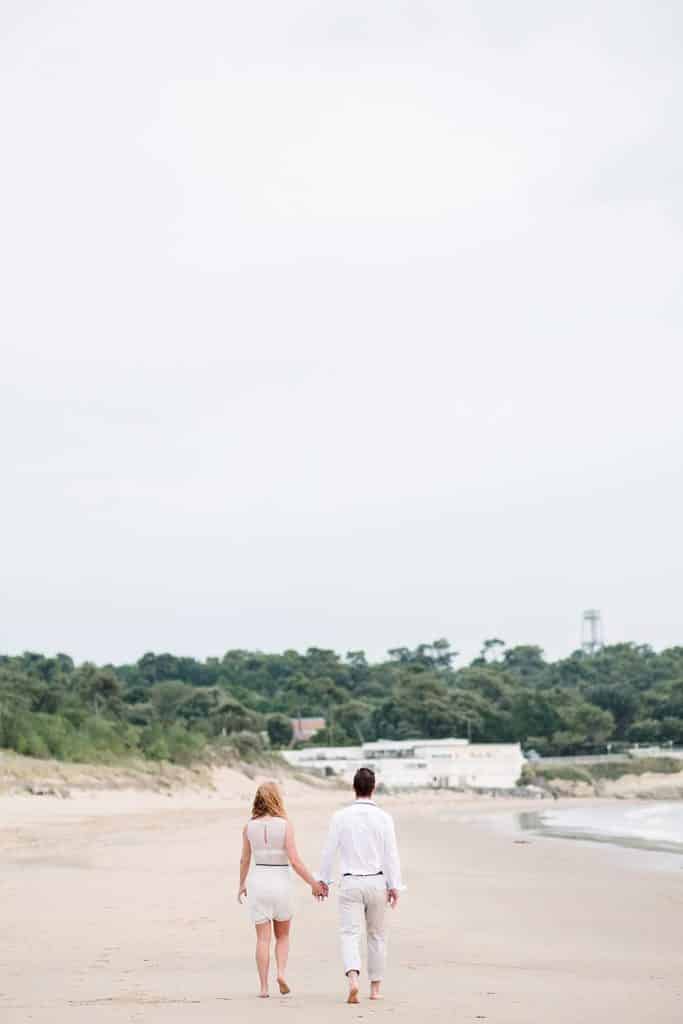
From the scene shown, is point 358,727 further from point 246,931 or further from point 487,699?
point 246,931

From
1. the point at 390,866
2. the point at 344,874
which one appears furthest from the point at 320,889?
the point at 390,866

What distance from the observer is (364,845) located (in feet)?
30.8

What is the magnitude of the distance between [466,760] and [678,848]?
79.2 metres

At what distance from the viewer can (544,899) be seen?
18.2m

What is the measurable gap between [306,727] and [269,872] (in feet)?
422

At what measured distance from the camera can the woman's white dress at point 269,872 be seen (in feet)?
31.2

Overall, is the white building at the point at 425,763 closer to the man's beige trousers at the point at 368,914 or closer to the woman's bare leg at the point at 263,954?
the woman's bare leg at the point at 263,954

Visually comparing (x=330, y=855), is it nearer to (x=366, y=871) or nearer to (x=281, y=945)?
(x=366, y=871)

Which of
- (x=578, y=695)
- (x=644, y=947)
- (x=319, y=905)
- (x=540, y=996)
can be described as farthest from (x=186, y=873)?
(x=578, y=695)

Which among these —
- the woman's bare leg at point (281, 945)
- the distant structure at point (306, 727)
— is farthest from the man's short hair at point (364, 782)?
the distant structure at point (306, 727)

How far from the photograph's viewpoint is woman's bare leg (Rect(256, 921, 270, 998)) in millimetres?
9281

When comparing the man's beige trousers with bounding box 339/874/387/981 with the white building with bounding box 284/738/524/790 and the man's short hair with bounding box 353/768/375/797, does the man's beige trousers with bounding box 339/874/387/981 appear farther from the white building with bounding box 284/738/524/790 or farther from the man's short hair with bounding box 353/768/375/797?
the white building with bounding box 284/738/524/790

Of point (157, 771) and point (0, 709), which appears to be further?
point (157, 771)

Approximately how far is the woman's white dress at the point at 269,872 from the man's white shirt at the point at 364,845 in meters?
0.29
